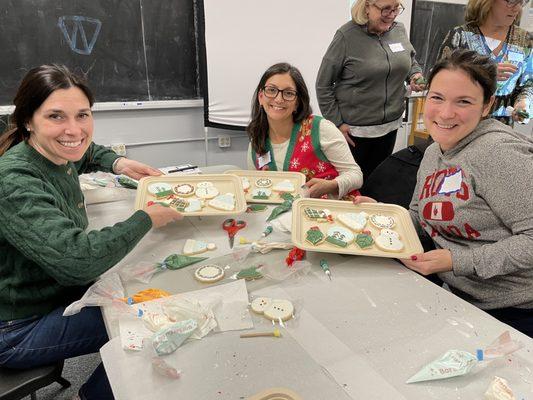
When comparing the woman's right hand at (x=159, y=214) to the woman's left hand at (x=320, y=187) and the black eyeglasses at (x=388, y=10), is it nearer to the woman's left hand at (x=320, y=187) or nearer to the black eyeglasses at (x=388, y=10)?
the woman's left hand at (x=320, y=187)

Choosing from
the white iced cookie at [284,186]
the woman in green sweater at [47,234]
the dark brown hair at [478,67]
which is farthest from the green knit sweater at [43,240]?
the dark brown hair at [478,67]

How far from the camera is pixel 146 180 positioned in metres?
1.63

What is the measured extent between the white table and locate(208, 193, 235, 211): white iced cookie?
35 cm

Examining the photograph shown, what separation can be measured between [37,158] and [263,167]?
1071 millimetres

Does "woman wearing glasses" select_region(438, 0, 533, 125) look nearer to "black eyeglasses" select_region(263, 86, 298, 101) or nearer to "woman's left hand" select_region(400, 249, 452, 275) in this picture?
"black eyeglasses" select_region(263, 86, 298, 101)

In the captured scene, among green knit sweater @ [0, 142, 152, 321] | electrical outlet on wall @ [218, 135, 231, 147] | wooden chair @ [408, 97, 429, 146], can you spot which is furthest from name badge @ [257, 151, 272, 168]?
wooden chair @ [408, 97, 429, 146]

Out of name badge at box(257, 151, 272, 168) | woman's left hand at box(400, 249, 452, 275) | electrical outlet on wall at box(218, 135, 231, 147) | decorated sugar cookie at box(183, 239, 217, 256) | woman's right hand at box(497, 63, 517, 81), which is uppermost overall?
woman's right hand at box(497, 63, 517, 81)

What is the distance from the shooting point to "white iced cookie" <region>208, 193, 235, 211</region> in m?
1.48

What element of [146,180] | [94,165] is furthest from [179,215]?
[94,165]

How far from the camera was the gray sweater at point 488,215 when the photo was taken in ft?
3.61

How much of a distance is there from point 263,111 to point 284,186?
17.4 inches

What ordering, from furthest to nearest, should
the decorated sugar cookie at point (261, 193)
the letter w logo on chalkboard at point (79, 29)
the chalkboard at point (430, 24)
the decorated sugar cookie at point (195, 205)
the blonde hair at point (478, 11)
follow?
the chalkboard at point (430, 24) < the letter w logo on chalkboard at point (79, 29) < the blonde hair at point (478, 11) < the decorated sugar cookie at point (261, 193) < the decorated sugar cookie at point (195, 205)

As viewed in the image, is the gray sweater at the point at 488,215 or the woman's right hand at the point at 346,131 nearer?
the gray sweater at the point at 488,215

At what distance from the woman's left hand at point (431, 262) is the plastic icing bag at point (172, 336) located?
0.67 metres
